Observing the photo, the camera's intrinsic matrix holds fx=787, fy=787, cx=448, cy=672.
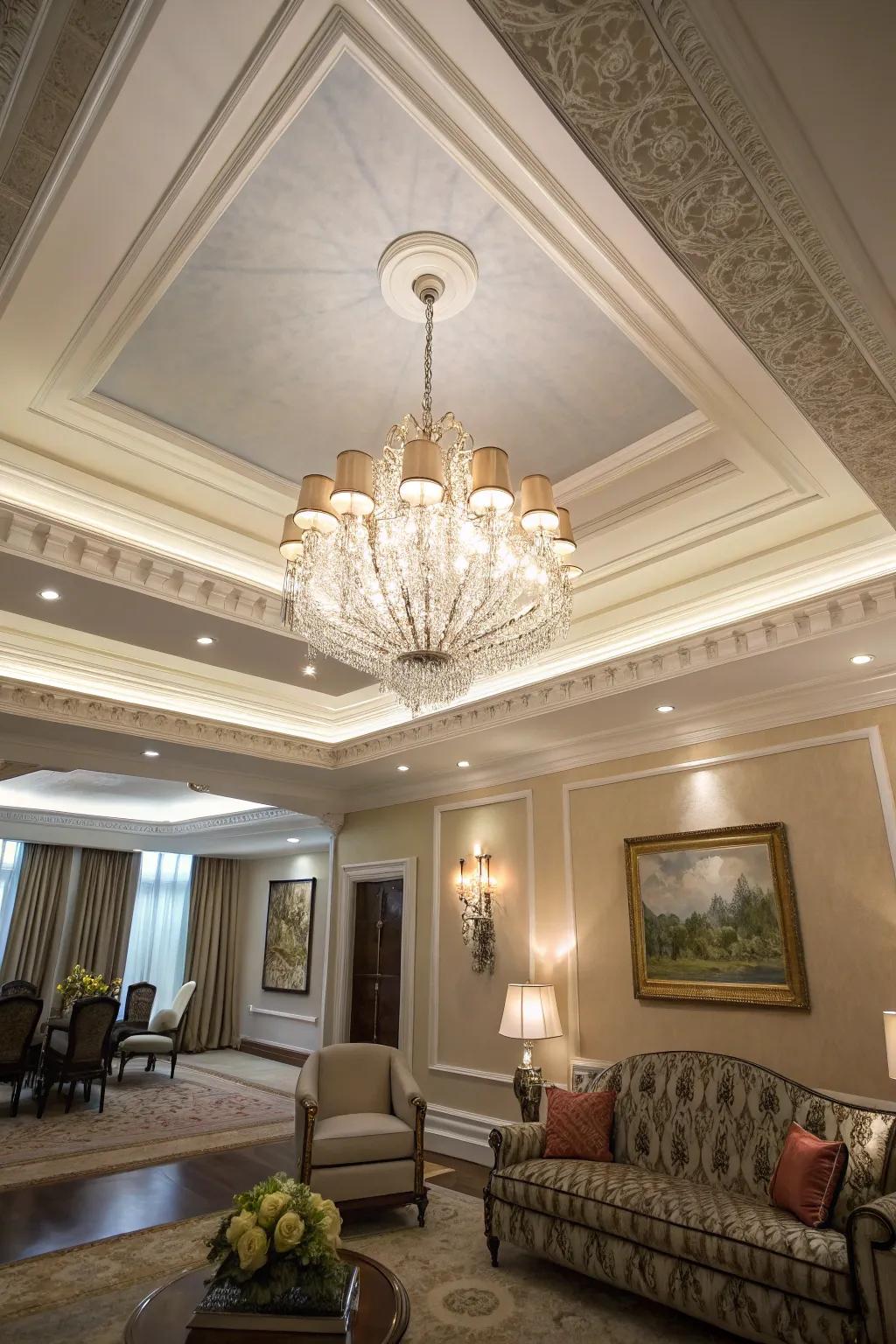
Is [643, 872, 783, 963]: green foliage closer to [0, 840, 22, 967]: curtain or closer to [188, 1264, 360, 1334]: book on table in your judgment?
[188, 1264, 360, 1334]: book on table

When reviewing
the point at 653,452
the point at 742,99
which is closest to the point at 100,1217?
the point at 653,452

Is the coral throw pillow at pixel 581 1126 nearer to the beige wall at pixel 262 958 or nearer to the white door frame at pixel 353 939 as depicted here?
the white door frame at pixel 353 939

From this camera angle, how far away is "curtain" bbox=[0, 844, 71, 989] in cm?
1004

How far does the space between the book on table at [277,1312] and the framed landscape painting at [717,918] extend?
2.70m

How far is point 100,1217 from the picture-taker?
4316 mm

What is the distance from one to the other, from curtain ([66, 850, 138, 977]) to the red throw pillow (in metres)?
9.79

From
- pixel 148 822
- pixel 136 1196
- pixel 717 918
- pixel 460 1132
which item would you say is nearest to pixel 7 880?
pixel 148 822

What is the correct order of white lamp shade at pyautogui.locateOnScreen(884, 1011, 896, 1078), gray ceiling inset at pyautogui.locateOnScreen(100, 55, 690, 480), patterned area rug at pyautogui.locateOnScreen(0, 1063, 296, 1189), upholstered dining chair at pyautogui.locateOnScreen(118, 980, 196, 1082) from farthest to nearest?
1. upholstered dining chair at pyautogui.locateOnScreen(118, 980, 196, 1082)
2. patterned area rug at pyautogui.locateOnScreen(0, 1063, 296, 1189)
3. white lamp shade at pyautogui.locateOnScreen(884, 1011, 896, 1078)
4. gray ceiling inset at pyautogui.locateOnScreen(100, 55, 690, 480)

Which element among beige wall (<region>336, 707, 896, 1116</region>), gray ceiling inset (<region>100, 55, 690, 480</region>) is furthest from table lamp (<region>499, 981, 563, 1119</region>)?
gray ceiling inset (<region>100, 55, 690, 480</region>)

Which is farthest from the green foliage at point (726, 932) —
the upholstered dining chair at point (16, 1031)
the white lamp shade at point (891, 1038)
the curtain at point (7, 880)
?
the curtain at point (7, 880)

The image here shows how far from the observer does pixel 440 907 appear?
6355mm

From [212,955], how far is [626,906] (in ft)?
27.7

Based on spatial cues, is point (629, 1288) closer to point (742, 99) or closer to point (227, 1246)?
point (227, 1246)

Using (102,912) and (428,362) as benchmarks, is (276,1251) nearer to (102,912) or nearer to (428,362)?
(428,362)
